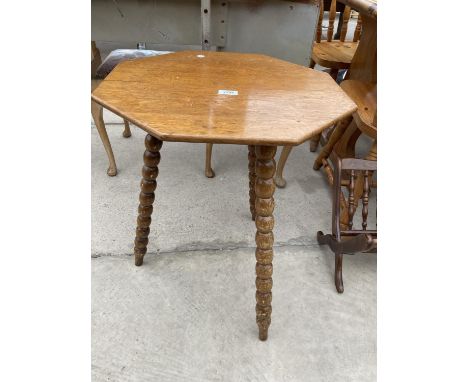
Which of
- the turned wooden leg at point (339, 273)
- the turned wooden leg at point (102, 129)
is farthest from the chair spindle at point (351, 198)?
the turned wooden leg at point (102, 129)

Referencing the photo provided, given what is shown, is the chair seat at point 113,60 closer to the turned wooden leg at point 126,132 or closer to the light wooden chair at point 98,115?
the light wooden chair at point 98,115

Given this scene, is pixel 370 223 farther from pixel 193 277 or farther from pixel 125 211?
pixel 125 211

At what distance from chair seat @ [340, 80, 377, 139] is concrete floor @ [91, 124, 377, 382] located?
0.50 metres

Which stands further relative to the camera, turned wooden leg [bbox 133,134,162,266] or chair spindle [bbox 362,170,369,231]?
chair spindle [bbox 362,170,369,231]

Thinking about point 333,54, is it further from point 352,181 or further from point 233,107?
point 233,107

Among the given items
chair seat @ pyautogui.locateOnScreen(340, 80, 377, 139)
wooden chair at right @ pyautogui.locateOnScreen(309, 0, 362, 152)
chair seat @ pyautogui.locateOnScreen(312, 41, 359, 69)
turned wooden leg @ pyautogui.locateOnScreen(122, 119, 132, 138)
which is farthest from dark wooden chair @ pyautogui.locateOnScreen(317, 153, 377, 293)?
turned wooden leg @ pyautogui.locateOnScreen(122, 119, 132, 138)

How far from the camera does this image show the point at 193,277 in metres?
1.39

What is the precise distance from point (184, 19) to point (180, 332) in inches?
53.1

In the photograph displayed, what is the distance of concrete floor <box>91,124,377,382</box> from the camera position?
3.60 ft

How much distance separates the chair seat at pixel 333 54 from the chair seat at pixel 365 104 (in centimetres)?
33

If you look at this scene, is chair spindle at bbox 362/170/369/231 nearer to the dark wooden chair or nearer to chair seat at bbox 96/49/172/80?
the dark wooden chair

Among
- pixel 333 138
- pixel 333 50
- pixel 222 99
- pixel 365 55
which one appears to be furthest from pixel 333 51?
pixel 222 99

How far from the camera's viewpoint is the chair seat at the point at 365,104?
59.7 inches

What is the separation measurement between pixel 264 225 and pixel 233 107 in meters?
0.34
